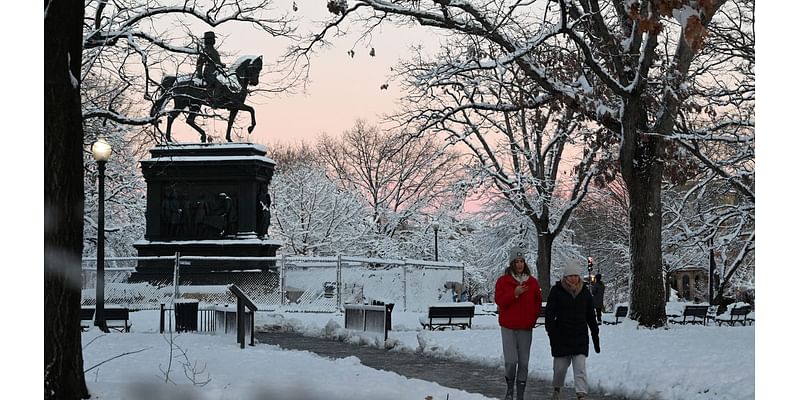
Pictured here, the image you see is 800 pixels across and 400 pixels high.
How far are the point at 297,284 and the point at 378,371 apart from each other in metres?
15.9

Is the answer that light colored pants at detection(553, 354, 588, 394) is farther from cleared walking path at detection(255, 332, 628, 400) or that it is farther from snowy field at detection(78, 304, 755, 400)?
cleared walking path at detection(255, 332, 628, 400)

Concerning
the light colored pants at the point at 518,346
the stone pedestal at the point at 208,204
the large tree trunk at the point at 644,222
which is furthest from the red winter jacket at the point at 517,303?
the stone pedestal at the point at 208,204

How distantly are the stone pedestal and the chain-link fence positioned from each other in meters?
0.35

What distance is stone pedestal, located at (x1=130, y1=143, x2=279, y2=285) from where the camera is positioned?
27859 mm

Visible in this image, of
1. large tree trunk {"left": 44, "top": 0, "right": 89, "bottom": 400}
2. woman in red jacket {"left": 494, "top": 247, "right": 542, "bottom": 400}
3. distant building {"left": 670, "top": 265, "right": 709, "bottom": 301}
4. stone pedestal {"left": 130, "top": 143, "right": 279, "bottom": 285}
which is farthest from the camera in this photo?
distant building {"left": 670, "top": 265, "right": 709, "bottom": 301}

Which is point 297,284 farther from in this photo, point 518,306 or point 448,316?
point 518,306

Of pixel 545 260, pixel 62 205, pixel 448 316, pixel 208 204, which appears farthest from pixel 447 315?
pixel 62 205

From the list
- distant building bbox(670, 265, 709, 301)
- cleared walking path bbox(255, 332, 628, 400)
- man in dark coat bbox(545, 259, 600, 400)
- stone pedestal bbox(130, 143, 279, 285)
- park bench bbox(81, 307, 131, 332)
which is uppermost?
stone pedestal bbox(130, 143, 279, 285)

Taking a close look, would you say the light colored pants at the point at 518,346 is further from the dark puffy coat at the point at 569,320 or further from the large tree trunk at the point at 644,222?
the large tree trunk at the point at 644,222

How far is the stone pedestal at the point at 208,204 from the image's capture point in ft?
91.4

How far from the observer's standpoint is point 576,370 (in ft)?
33.3

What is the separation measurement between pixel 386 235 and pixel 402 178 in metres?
2.99

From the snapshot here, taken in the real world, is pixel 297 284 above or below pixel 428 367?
above

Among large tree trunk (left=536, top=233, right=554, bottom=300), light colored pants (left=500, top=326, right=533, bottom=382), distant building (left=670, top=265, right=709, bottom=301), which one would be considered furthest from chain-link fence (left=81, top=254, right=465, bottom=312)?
distant building (left=670, top=265, right=709, bottom=301)
